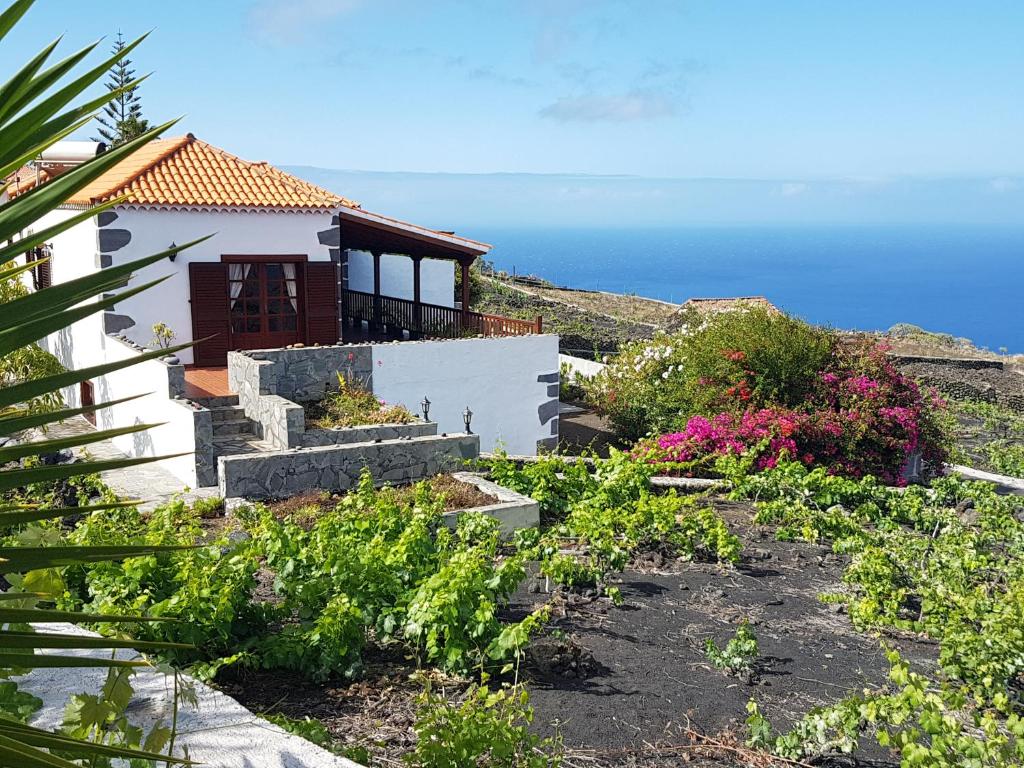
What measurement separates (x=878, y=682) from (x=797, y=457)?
854 centimetres

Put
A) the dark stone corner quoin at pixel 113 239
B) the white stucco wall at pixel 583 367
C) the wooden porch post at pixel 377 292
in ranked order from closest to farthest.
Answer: the dark stone corner quoin at pixel 113 239 < the wooden porch post at pixel 377 292 < the white stucco wall at pixel 583 367

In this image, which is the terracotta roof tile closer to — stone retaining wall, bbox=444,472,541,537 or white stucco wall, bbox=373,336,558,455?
white stucco wall, bbox=373,336,558,455

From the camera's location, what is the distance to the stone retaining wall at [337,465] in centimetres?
1134

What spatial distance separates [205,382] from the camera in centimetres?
1536

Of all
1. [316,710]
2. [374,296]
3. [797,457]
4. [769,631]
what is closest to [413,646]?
[316,710]

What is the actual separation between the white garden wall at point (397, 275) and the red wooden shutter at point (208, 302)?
6722 mm

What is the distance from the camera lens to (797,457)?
46.8 feet

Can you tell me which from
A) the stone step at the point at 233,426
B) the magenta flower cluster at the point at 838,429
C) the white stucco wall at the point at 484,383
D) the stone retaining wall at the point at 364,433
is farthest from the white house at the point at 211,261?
the magenta flower cluster at the point at 838,429

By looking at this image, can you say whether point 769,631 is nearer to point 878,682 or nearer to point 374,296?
point 878,682

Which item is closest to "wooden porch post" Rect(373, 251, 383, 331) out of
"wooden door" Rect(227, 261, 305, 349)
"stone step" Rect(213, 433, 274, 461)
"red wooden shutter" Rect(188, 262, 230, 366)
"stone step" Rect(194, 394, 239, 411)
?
"wooden door" Rect(227, 261, 305, 349)

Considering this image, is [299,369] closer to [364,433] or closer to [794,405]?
[364,433]

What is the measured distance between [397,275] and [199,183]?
682 centimetres

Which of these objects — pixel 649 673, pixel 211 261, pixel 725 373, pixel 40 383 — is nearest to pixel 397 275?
pixel 211 261

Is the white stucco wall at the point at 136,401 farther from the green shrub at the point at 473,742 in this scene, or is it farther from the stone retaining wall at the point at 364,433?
the green shrub at the point at 473,742
